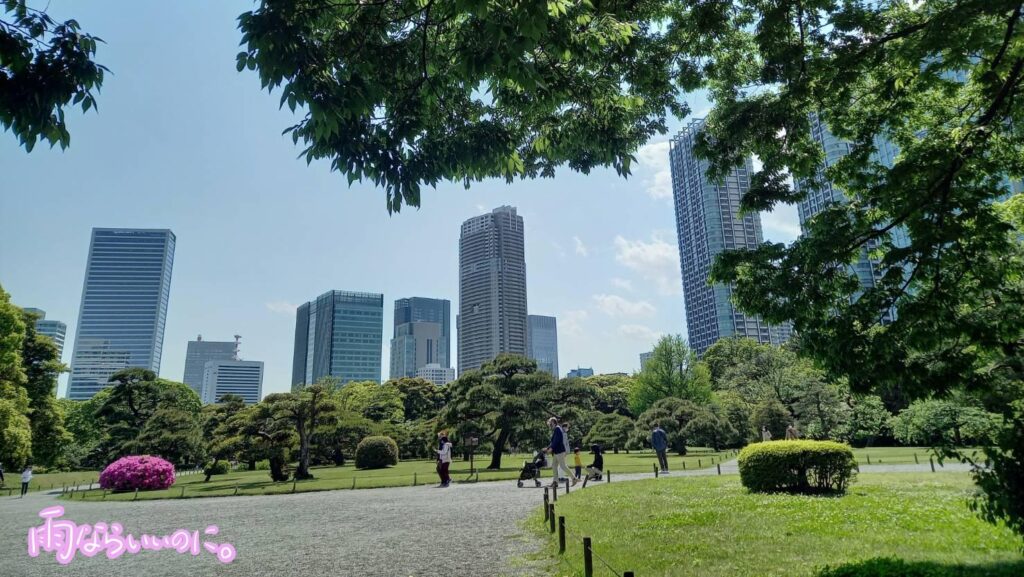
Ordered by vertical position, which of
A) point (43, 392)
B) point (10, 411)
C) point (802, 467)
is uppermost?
point (43, 392)

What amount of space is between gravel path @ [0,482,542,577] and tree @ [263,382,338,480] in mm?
7066

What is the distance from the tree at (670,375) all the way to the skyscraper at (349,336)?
128 meters

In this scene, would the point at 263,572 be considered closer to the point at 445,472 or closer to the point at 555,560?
the point at 555,560

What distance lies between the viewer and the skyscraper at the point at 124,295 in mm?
186250

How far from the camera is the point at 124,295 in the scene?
18925 centimetres

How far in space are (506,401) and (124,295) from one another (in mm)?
216749

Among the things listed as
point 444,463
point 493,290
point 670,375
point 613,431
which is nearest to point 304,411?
point 444,463

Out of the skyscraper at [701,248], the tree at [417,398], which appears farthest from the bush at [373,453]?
the skyscraper at [701,248]

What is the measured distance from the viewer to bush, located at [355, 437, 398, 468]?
1215 inches

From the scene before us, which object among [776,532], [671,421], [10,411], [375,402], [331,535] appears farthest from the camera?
[375,402]

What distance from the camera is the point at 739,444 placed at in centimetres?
3941

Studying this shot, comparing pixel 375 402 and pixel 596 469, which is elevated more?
pixel 375 402

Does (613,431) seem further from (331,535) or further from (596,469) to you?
(331,535)

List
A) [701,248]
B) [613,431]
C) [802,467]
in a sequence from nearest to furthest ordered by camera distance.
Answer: [802,467]
[613,431]
[701,248]
